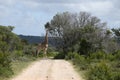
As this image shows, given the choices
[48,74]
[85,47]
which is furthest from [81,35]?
[48,74]

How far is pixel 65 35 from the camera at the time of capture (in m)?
85.6

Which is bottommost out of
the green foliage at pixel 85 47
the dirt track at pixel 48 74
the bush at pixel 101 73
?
the dirt track at pixel 48 74

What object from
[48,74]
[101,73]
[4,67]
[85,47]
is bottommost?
[48,74]

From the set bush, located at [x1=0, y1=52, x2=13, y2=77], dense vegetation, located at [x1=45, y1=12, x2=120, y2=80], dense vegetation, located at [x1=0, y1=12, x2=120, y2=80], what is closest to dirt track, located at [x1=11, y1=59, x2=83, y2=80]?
bush, located at [x1=0, y1=52, x2=13, y2=77]

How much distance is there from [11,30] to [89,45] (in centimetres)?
1717

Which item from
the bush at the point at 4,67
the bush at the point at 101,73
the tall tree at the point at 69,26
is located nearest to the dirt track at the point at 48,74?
the bush at the point at 4,67

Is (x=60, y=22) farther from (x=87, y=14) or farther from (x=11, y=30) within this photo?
(x=11, y=30)

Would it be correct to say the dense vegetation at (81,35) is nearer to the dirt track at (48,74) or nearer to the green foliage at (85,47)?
the green foliage at (85,47)

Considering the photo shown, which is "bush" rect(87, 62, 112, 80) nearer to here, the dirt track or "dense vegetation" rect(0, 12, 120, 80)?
the dirt track

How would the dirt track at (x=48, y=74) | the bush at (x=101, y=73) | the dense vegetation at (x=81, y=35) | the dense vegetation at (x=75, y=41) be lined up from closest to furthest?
the bush at (x=101, y=73) → the dirt track at (x=48, y=74) → the dense vegetation at (x=75, y=41) → the dense vegetation at (x=81, y=35)

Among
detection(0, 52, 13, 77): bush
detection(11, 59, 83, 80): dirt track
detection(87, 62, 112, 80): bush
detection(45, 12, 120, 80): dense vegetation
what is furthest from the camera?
detection(45, 12, 120, 80): dense vegetation

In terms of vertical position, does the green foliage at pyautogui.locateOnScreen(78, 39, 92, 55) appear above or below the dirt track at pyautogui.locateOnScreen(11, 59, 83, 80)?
above

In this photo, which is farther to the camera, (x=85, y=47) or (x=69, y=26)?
(x=69, y=26)

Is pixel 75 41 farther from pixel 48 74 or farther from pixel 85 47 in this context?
pixel 48 74
